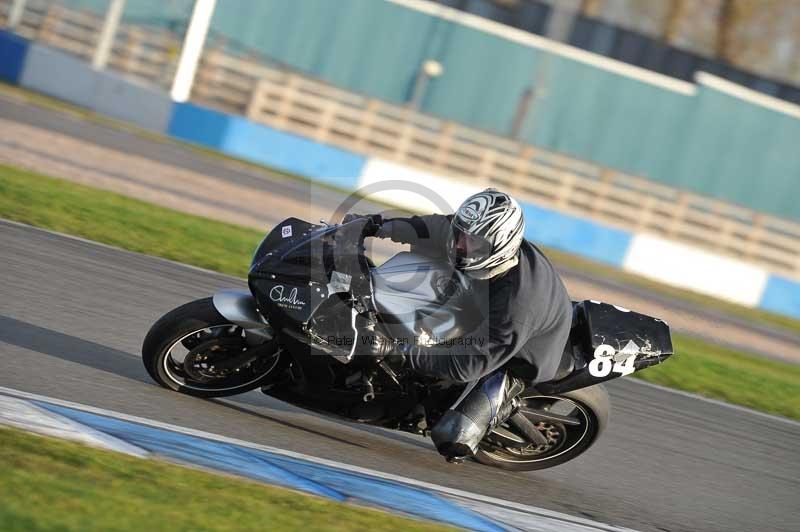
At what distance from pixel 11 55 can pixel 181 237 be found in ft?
53.2

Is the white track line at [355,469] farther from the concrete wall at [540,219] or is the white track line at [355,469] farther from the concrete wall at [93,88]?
the concrete wall at [93,88]

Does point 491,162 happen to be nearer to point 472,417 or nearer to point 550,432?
point 550,432

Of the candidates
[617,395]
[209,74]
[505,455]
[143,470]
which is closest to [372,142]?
[209,74]

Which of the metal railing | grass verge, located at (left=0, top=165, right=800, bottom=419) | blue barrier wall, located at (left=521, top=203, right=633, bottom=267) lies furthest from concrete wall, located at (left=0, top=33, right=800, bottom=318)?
grass verge, located at (left=0, top=165, right=800, bottom=419)

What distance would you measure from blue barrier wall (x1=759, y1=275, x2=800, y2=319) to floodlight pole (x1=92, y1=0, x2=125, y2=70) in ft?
51.1

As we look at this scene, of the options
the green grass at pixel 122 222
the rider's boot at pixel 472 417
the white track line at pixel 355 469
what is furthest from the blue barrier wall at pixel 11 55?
the rider's boot at pixel 472 417

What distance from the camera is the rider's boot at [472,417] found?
5.64 metres

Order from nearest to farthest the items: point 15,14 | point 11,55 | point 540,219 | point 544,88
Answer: point 540,219 → point 11,55 → point 15,14 → point 544,88

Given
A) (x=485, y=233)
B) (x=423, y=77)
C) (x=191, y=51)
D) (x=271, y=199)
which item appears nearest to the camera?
(x=485, y=233)

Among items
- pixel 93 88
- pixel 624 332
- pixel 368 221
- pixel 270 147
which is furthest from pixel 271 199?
pixel 368 221

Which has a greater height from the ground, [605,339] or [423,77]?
[423,77]

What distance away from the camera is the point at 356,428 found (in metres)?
6.49
